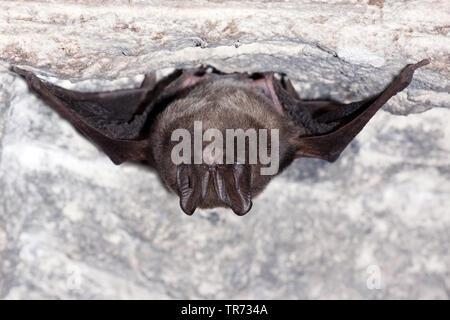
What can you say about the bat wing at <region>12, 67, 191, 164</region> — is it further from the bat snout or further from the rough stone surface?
the bat snout

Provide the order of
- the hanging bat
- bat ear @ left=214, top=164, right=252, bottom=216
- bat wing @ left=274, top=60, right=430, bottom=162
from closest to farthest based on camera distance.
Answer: bat ear @ left=214, top=164, right=252, bottom=216 → the hanging bat → bat wing @ left=274, top=60, right=430, bottom=162

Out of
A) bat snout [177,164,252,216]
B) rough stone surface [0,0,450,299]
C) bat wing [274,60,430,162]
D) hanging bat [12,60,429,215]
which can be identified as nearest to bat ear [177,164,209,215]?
bat snout [177,164,252,216]

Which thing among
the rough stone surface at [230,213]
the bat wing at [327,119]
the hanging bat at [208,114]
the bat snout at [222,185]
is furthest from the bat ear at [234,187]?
the bat wing at [327,119]

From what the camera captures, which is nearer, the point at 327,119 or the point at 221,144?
the point at 221,144

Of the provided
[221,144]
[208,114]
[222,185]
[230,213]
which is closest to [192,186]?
[222,185]

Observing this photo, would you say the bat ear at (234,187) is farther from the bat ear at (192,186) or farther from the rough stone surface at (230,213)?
the rough stone surface at (230,213)

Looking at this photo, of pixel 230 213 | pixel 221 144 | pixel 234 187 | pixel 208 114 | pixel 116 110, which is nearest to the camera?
pixel 234 187

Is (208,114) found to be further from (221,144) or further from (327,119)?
(327,119)
